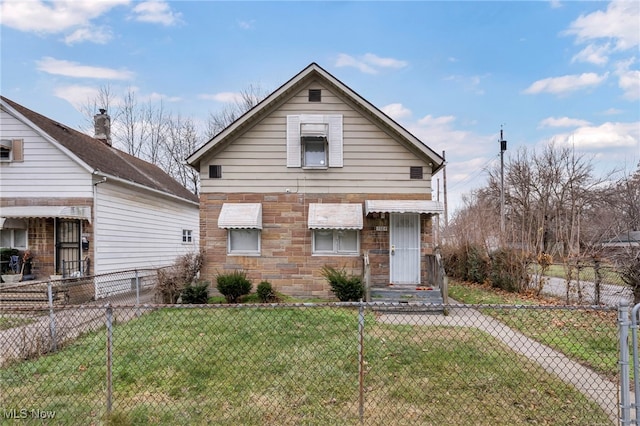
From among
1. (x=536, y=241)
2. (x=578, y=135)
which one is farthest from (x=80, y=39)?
(x=578, y=135)

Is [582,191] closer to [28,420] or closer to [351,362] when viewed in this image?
[351,362]

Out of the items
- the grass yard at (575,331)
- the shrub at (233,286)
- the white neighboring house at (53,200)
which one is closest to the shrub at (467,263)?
the grass yard at (575,331)

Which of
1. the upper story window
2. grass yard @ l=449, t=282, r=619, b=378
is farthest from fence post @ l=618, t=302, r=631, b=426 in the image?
the upper story window

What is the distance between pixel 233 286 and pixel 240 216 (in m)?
2.08

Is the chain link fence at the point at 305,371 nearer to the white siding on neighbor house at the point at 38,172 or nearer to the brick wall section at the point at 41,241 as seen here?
the brick wall section at the point at 41,241

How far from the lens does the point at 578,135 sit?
24.1 meters

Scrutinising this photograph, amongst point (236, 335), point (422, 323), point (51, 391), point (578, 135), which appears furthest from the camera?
point (578, 135)

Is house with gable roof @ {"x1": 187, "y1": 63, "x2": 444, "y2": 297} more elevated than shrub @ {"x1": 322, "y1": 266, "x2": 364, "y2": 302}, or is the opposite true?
house with gable roof @ {"x1": 187, "y1": 63, "x2": 444, "y2": 297}

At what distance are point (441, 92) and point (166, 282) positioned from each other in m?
14.3

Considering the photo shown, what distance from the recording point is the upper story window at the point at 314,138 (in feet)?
38.7

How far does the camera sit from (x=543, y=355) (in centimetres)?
610

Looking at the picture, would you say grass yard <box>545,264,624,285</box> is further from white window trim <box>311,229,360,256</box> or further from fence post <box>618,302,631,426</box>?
fence post <box>618,302,631,426</box>

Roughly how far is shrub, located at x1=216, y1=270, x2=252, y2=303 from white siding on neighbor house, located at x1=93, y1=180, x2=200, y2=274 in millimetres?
4429

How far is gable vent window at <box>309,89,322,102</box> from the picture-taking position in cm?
1194
